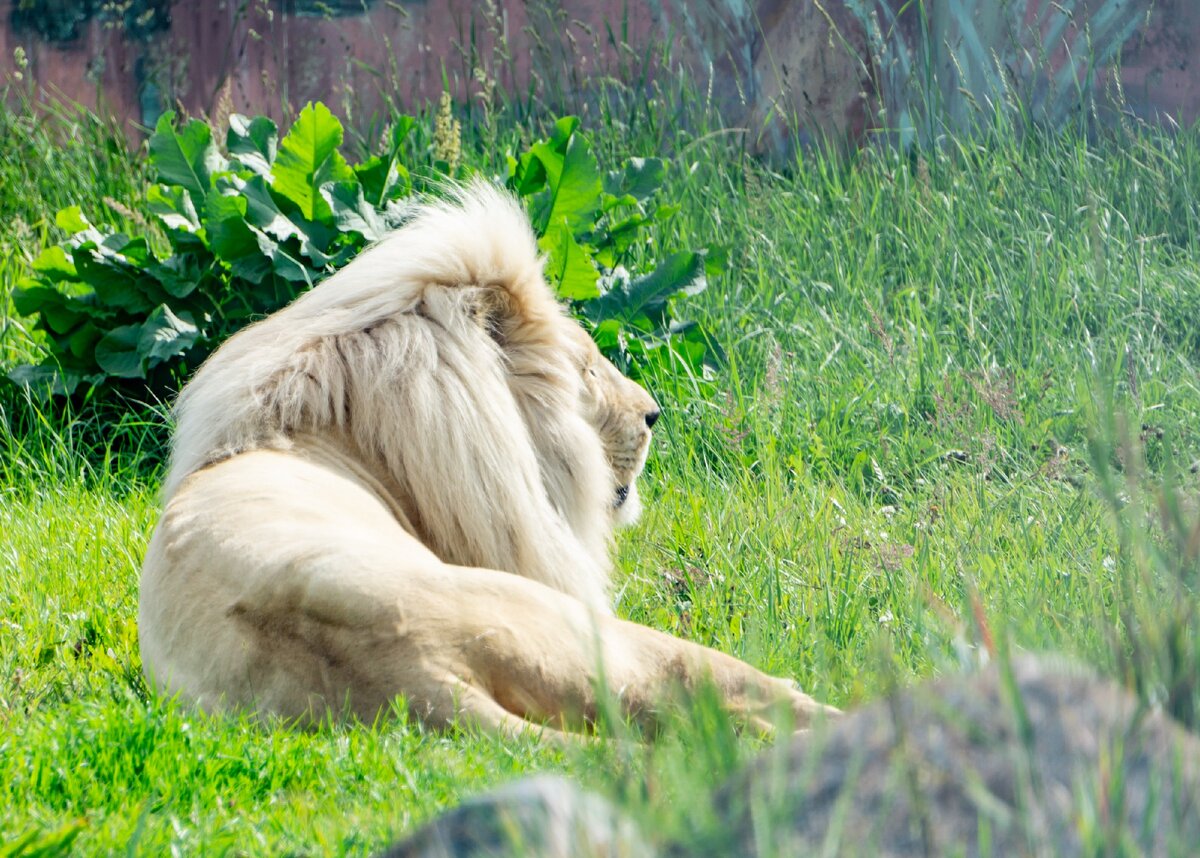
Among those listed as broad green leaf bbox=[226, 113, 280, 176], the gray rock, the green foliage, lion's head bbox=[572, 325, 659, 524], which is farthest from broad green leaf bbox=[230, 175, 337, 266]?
the gray rock

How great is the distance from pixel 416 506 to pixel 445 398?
0.27 metres

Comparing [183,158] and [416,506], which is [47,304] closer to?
[183,158]

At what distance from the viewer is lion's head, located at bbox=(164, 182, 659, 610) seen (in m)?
3.52

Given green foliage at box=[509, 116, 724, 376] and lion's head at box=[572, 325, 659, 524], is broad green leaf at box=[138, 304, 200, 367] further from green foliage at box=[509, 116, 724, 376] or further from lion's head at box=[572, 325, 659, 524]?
lion's head at box=[572, 325, 659, 524]

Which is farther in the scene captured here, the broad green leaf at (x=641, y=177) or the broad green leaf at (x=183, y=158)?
the broad green leaf at (x=641, y=177)

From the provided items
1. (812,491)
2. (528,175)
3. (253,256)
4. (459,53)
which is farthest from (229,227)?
(459,53)

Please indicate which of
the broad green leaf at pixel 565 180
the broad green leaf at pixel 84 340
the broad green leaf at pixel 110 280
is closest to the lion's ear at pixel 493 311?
the broad green leaf at pixel 565 180

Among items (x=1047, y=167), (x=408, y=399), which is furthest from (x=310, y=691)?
(x=1047, y=167)

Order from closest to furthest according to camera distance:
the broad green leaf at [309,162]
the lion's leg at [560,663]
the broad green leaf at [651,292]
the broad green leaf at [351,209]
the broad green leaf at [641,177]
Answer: the lion's leg at [560,663] < the broad green leaf at [309,162] < the broad green leaf at [351,209] < the broad green leaf at [651,292] < the broad green leaf at [641,177]

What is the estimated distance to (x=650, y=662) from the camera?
2863mm

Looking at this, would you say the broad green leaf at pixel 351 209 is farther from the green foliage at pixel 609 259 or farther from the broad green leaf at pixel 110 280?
the broad green leaf at pixel 110 280

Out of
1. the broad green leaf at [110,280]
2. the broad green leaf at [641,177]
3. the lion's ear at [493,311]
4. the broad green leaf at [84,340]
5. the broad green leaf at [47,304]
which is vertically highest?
the lion's ear at [493,311]

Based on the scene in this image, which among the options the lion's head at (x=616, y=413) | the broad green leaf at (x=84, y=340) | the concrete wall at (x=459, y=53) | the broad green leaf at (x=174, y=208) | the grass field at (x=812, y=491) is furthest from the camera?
the concrete wall at (x=459, y=53)

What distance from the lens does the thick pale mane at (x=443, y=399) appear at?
3.52 meters
